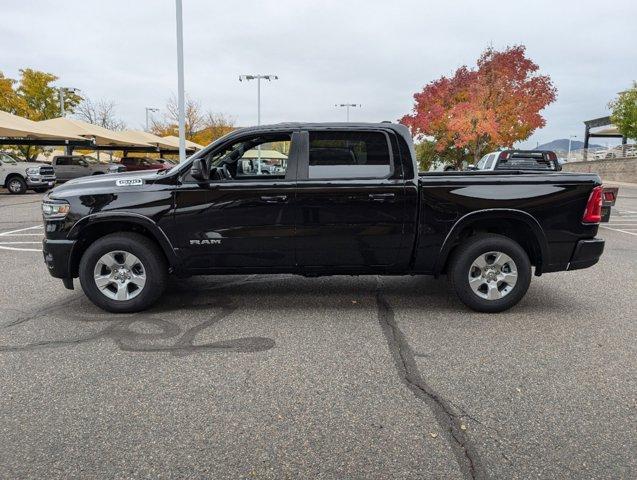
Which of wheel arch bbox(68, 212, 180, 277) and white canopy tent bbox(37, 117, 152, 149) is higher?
white canopy tent bbox(37, 117, 152, 149)

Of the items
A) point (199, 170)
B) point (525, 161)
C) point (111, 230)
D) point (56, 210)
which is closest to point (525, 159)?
point (525, 161)

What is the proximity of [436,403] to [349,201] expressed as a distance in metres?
2.24

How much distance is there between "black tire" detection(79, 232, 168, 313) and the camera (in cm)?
475

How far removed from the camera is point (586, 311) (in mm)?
5027

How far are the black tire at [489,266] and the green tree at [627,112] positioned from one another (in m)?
36.7

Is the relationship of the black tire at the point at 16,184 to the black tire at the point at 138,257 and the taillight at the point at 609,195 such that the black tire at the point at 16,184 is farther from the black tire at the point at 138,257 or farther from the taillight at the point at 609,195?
the taillight at the point at 609,195

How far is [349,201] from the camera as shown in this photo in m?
4.75

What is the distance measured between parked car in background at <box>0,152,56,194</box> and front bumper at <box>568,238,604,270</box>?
23.0m

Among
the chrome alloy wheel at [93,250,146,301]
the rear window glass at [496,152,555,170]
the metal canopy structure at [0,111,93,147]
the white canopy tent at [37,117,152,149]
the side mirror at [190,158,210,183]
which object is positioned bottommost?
the chrome alloy wheel at [93,250,146,301]

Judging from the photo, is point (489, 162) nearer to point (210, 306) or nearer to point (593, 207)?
point (593, 207)

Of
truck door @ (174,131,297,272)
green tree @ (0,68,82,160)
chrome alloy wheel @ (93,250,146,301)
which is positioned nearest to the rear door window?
truck door @ (174,131,297,272)

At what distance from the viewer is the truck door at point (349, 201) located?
475cm

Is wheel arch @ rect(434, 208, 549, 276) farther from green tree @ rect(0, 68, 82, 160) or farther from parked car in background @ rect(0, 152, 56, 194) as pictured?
green tree @ rect(0, 68, 82, 160)

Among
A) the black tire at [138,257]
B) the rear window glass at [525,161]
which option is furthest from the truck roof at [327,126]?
the rear window glass at [525,161]
